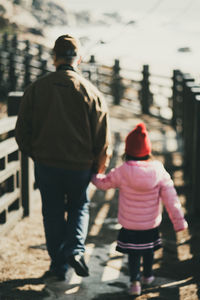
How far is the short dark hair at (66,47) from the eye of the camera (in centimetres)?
363

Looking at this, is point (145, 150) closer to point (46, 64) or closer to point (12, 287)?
point (12, 287)

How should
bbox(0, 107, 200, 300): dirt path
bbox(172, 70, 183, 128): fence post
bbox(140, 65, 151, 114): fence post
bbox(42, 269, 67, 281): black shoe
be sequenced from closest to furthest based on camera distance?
bbox(0, 107, 200, 300): dirt path < bbox(42, 269, 67, 281): black shoe < bbox(172, 70, 183, 128): fence post < bbox(140, 65, 151, 114): fence post

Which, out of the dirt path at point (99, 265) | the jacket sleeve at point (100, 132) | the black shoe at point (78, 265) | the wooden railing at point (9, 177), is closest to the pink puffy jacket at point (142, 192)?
the jacket sleeve at point (100, 132)

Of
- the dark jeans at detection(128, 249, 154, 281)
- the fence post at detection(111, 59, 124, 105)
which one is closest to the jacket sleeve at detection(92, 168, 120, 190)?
the dark jeans at detection(128, 249, 154, 281)

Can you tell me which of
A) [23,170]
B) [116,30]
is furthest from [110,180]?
[116,30]

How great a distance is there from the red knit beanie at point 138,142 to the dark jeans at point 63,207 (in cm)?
34

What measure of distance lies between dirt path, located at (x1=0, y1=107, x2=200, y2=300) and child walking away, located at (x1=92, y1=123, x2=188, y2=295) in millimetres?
453

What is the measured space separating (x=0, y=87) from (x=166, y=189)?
495 inches

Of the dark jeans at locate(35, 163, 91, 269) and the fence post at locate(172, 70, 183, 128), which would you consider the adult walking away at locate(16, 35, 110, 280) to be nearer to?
the dark jeans at locate(35, 163, 91, 269)

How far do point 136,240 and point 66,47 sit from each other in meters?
1.43

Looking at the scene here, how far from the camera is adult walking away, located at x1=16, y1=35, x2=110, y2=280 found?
361 cm

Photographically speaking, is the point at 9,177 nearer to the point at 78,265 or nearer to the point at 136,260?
the point at 78,265

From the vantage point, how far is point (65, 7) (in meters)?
81.7

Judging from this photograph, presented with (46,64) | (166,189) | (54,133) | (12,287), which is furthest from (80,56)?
(46,64)
